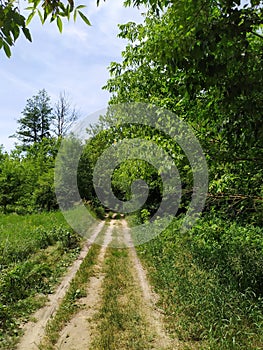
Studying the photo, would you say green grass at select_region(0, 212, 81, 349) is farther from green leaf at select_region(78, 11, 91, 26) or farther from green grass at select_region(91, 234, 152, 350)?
green leaf at select_region(78, 11, 91, 26)

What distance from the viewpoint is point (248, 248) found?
6.11 metres

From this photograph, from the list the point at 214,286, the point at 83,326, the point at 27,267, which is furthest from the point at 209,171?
the point at 27,267

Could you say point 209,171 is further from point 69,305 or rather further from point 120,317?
Result: point 69,305

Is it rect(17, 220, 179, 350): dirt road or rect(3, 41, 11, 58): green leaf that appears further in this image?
rect(17, 220, 179, 350): dirt road

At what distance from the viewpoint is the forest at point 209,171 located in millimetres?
2020

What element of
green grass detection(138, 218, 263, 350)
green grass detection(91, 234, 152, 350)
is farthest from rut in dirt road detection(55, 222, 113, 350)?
green grass detection(138, 218, 263, 350)

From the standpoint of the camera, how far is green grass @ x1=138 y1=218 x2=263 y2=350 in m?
3.74

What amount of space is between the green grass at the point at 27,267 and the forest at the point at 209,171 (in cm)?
3

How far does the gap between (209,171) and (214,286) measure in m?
1.95

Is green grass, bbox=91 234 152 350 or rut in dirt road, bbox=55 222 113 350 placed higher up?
green grass, bbox=91 234 152 350

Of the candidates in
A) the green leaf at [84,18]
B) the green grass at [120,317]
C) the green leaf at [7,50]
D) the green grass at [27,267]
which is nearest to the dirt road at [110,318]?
the green grass at [120,317]

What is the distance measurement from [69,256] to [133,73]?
545 centimetres

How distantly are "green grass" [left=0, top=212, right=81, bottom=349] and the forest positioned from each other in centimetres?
3

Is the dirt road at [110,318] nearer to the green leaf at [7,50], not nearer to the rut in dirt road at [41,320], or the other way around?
the rut in dirt road at [41,320]
